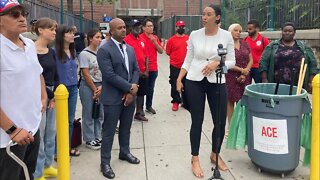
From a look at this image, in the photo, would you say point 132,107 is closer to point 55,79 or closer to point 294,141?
point 55,79

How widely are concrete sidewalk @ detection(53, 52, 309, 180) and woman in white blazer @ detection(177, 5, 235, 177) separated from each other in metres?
0.36

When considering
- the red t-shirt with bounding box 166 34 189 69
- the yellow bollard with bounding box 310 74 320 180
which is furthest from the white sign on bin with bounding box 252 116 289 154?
the red t-shirt with bounding box 166 34 189 69

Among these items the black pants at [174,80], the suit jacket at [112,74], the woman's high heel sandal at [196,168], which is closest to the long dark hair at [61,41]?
the suit jacket at [112,74]

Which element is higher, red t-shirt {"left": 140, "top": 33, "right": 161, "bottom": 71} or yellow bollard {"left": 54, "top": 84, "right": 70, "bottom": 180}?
red t-shirt {"left": 140, "top": 33, "right": 161, "bottom": 71}

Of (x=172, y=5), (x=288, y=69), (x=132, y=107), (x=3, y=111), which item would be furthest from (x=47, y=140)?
(x=172, y=5)

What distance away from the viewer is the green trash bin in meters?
3.71

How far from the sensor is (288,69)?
180 inches

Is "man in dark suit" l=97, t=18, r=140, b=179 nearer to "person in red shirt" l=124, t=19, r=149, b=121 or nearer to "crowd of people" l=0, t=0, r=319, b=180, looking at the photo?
"crowd of people" l=0, t=0, r=319, b=180

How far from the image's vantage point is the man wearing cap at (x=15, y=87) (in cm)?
231

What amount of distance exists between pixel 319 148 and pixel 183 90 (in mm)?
1662

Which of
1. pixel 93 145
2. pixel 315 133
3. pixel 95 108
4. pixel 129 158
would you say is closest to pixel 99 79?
pixel 95 108

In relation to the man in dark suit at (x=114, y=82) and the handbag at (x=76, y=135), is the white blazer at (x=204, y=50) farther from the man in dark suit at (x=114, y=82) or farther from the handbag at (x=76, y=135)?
the handbag at (x=76, y=135)

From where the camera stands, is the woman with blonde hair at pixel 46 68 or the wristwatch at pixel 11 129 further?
the woman with blonde hair at pixel 46 68

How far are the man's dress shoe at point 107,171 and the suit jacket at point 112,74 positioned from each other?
790mm
